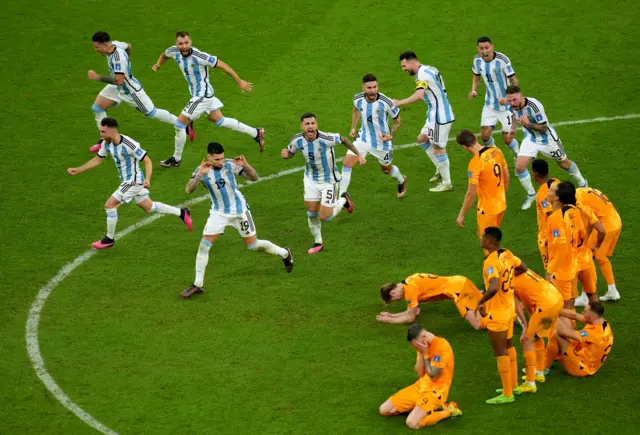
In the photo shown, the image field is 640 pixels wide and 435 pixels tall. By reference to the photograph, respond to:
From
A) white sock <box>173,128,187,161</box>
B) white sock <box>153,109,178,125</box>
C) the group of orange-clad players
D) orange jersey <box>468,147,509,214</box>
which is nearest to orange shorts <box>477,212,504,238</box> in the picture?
orange jersey <box>468,147,509,214</box>

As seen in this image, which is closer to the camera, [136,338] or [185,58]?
[136,338]

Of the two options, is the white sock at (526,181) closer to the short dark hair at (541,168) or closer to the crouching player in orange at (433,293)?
the short dark hair at (541,168)

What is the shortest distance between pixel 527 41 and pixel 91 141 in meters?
10.3

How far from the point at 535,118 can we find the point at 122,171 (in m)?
6.64

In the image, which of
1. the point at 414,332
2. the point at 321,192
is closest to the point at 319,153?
the point at 321,192

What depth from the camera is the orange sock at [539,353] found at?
13594 mm

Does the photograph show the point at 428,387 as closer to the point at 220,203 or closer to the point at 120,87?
the point at 220,203

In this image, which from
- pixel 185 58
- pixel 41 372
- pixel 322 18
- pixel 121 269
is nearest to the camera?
pixel 41 372

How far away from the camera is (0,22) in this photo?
2672 cm

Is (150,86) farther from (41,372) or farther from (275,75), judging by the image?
(41,372)

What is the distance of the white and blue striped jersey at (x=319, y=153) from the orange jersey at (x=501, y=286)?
4.57 meters

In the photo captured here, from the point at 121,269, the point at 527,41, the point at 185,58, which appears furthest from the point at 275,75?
the point at 121,269

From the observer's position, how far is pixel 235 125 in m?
20.9

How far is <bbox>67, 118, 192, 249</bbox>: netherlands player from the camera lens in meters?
17.3
